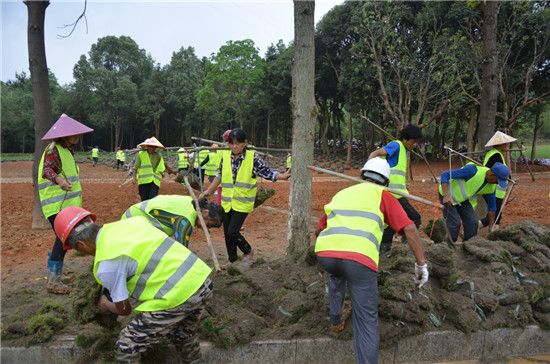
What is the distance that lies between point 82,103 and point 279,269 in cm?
4207

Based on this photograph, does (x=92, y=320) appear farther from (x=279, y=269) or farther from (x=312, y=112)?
(x=312, y=112)

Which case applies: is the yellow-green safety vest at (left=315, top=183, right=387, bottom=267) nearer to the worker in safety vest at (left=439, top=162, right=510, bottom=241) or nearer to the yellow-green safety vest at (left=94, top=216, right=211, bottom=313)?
the yellow-green safety vest at (left=94, top=216, right=211, bottom=313)

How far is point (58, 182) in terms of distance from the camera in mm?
4090

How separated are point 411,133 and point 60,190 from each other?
4224 millimetres

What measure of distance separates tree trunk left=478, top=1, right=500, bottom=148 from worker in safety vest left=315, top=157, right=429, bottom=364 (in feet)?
16.6

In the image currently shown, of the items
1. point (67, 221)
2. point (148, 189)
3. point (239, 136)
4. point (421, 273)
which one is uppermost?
point (239, 136)

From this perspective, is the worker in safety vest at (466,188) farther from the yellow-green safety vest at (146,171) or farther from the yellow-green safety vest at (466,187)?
the yellow-green safety vest at (146,171)

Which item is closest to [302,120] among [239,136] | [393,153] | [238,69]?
[239,136]

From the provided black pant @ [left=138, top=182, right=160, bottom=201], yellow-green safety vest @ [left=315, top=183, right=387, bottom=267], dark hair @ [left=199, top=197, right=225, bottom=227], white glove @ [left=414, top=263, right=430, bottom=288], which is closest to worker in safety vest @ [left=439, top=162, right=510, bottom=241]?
white glove @ [left=414, top=263, right=430, bottom=288]

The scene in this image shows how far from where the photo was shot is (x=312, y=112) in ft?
14.7

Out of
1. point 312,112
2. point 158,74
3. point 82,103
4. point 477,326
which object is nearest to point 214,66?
point 158,74

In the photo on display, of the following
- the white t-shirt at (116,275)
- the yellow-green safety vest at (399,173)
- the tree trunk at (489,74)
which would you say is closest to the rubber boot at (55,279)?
the white t-shirt at (116,275)

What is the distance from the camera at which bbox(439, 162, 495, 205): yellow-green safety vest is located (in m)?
5.14

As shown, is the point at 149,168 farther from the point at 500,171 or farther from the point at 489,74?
the point at 489,74
